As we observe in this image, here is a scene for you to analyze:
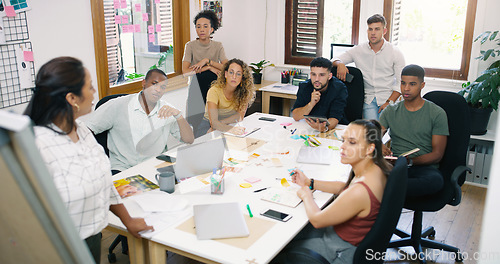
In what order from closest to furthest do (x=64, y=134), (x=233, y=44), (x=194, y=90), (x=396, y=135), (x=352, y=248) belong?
(x=64, y=134) → (x=352, y=248) → (x=396, y=135) → (x=194, y=90) → (x=233, y=44)

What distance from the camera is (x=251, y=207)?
2074 millimetres

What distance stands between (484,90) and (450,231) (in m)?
1.34

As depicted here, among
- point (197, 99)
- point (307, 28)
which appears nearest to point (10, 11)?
point (197, 99)

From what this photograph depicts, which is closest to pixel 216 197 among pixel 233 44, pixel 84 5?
pixel 84 5

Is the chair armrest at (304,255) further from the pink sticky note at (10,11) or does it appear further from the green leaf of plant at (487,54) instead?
the green leaf of plant at (487,54)

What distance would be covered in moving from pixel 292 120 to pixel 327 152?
0.83 m

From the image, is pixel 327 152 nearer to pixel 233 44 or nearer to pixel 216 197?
pixel 216 197

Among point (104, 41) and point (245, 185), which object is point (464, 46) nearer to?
point (245, 185)

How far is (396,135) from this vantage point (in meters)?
3.04

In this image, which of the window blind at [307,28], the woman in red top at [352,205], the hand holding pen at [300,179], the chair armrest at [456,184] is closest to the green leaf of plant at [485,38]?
→ the chair armrest at [456,184]

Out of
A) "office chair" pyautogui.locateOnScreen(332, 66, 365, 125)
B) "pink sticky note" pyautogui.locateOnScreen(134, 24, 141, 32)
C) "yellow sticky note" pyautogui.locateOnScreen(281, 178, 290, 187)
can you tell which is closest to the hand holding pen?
"yellow sticky note" pyautogui.locateOnScreen(281, 178, 290, 187)

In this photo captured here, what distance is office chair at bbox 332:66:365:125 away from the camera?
378cm

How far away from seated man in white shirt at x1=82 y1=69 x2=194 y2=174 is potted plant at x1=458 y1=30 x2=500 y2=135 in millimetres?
2730

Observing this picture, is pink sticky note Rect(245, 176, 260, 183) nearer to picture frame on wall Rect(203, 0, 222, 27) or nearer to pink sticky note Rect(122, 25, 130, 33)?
pink sticky note Rect(122, 25, 130, 33)
